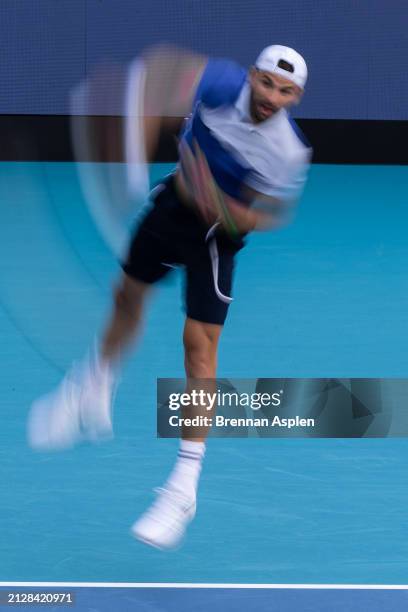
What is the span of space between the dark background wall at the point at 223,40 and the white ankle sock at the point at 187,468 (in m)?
1.33

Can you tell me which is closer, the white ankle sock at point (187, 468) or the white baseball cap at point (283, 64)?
the white baseball cap at point (283, 64)

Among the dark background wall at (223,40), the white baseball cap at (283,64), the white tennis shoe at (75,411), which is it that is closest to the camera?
the white baseball cap at (283,64)

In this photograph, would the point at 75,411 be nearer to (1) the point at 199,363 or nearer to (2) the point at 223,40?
(1) the point at 199,363

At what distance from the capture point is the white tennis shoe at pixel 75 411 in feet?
12.8

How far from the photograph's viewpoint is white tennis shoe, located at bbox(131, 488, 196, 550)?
3.77 metres

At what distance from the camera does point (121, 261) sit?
3.83 m

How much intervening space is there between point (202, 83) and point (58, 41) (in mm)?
1228

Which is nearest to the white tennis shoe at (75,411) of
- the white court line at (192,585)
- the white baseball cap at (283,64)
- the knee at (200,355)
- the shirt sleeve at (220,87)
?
the knee at (200,355)

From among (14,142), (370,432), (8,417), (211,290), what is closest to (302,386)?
(370,432)
